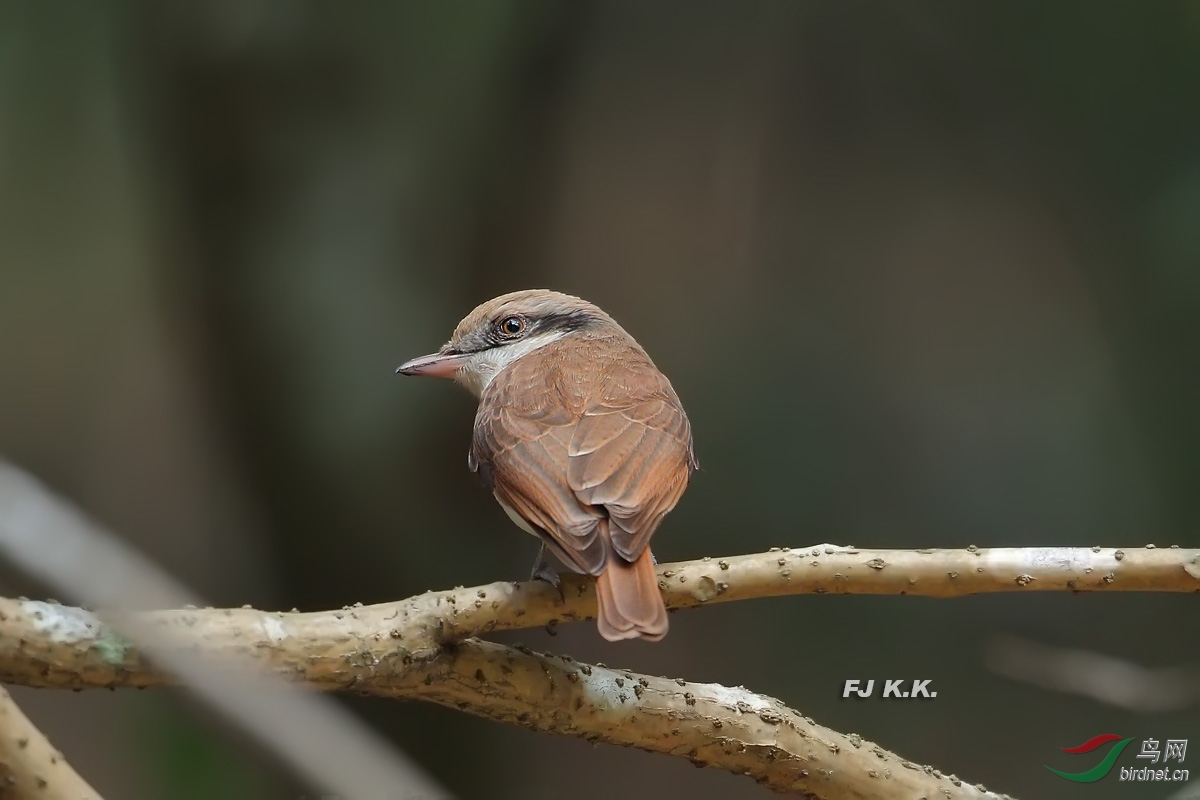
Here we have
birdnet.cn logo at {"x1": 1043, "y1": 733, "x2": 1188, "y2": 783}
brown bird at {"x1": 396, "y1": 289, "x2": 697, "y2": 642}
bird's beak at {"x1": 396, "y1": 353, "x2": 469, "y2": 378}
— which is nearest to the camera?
brown bird at {"x1": 396, "y1": 289, "x2": 697, "y2": 642}

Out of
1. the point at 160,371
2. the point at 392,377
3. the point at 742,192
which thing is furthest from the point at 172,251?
the point at 742,192

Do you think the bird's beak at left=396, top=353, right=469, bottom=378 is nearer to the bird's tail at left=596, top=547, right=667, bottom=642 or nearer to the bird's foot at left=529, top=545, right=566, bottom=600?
the bird's foot at left=529, top=545, right=566, bottom=600

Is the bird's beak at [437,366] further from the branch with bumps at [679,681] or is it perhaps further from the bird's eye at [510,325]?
the branch with bumps at [679,681]

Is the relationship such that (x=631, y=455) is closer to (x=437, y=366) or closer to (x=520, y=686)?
(x=520, y=686)

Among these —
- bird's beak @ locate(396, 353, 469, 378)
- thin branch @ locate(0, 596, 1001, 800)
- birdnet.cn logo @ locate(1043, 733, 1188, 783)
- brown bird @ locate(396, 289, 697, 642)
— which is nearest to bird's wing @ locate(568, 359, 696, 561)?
brown bird @ locate(396, 289, 697, 642)

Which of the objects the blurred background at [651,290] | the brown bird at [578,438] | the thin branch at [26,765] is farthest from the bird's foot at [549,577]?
the blurred background at [651,290]
